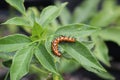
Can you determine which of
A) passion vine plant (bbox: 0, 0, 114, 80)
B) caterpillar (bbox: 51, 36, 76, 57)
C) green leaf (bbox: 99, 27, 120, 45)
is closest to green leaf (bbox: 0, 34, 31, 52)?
passion vine plant (bbox: 0, 0, 114, 80)

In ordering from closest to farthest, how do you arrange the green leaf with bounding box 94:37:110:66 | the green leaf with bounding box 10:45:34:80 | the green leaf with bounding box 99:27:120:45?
the green leaf with bounding box 10:45:34:80 < the green leaf with bounding box 94:37:110:66 < the green leaf with bounding box 99:27:120:45

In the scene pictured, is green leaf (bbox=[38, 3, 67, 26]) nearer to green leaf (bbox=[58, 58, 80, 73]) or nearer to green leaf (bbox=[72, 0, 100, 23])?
green leaf (bbox=[58, 58, 80, 73])

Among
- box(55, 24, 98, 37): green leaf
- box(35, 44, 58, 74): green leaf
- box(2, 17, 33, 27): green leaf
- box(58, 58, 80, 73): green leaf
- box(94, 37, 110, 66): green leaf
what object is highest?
box(2, 17, 33, 27): green leaf

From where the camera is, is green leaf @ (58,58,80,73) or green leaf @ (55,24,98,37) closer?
green leaf @ (55,24,98,37)

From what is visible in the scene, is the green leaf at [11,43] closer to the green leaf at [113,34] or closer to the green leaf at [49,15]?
the green leaf at [49,15]

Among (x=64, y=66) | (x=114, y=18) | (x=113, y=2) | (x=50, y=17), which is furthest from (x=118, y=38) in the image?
(x=50, y=17)
